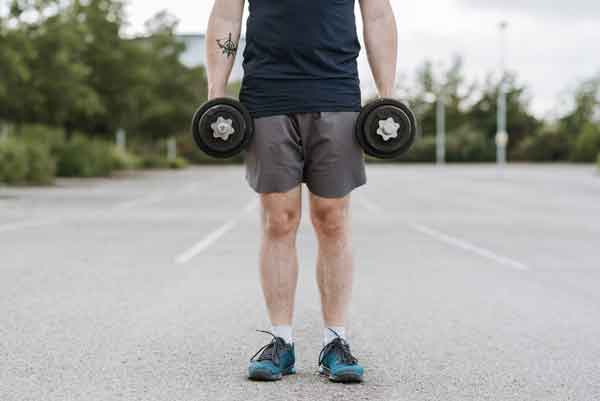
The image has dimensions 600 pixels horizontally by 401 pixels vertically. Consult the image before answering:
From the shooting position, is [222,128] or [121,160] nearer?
[222,128]

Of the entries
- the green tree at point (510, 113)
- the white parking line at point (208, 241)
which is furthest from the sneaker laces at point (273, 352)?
the green tree at point (510, 113)

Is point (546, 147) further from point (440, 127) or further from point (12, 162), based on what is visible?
point (12, 162)

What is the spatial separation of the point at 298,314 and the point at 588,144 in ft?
218

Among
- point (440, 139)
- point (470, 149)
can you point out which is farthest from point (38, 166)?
point (470, 149)

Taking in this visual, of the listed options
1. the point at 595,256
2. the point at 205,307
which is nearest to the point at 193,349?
the point at 205,307

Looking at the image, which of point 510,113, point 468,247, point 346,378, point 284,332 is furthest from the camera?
point 510,113

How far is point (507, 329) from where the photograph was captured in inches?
207

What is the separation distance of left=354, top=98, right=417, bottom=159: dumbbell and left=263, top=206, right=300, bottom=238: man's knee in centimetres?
44

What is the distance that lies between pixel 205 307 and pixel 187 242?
4701 mm

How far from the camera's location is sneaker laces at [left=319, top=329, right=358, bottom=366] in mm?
3936

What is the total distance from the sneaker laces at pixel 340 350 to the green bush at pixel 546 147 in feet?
241

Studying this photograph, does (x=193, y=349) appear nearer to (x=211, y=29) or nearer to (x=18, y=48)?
(x=211, y=29)

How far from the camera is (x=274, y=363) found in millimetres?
3951

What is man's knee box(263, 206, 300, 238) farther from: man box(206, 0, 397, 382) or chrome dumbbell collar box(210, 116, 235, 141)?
chrome dumbbell collar box(210, 116, 235, 141)
